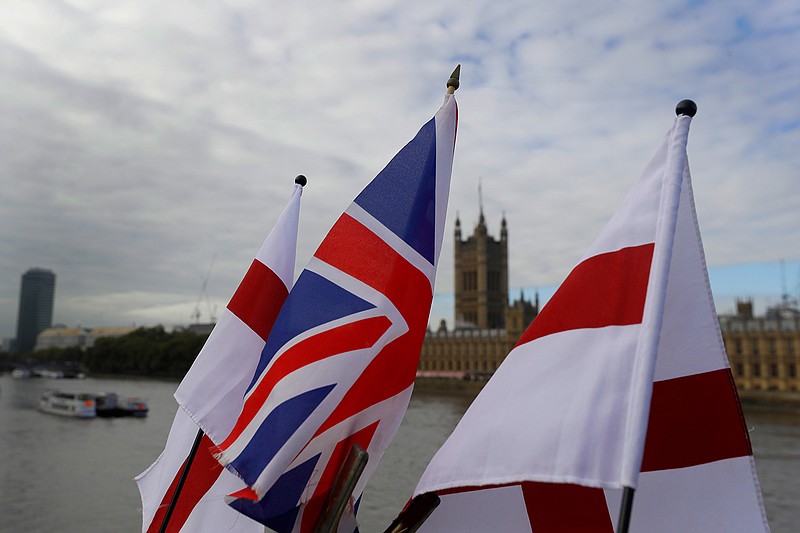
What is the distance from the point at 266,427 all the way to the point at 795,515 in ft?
42.6

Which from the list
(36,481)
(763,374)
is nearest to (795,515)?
(36,481)

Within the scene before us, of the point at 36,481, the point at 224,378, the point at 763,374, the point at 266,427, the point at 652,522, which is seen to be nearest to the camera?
the point at 652,522

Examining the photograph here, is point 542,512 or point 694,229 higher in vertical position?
point 694,229

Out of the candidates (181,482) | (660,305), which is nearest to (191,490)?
(181,482)

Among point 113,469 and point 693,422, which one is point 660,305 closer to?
point 693,422

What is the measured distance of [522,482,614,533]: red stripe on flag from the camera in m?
1.81

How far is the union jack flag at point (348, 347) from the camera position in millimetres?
2047

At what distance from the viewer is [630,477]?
1393 mm

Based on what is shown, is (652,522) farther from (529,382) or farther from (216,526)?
(216,526)

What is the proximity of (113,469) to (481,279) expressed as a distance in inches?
2114

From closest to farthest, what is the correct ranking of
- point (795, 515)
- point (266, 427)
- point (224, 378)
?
point (266, 427) < point (224, 378) < point (795, 515)

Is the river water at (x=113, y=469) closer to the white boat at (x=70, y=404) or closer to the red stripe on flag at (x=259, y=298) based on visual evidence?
the white boat at (x=70, y=404)

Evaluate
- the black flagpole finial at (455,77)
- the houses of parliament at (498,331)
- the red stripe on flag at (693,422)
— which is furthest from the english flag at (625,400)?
the houses of parliament at (498,331)

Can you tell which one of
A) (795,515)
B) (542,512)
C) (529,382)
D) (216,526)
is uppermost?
(529,382)
